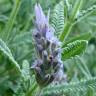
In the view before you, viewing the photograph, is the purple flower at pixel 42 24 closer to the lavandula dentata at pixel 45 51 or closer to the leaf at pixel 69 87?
the lavandula dentata at pixel 45 51

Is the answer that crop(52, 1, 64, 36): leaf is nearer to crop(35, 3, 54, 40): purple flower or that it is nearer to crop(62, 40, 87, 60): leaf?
crop(62, 40, 87, 60): leaf

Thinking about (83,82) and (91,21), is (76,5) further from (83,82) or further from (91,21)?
(91,21)

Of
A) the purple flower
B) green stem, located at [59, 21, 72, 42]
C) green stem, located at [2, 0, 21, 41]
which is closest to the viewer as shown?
the purple flower

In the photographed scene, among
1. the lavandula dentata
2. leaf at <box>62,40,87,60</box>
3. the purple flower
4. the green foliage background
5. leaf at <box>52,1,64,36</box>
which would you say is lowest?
the green foliage background

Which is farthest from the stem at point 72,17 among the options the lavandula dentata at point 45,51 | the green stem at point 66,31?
the lavandula dentata at point 45,51

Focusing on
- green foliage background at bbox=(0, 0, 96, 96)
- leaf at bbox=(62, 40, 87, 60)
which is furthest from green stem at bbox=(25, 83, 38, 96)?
leaf at bbox=(62, 40, 87, 60)

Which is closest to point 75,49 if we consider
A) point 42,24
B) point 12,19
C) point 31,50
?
point 42,24

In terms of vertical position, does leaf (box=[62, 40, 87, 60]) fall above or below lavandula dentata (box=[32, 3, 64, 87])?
below
